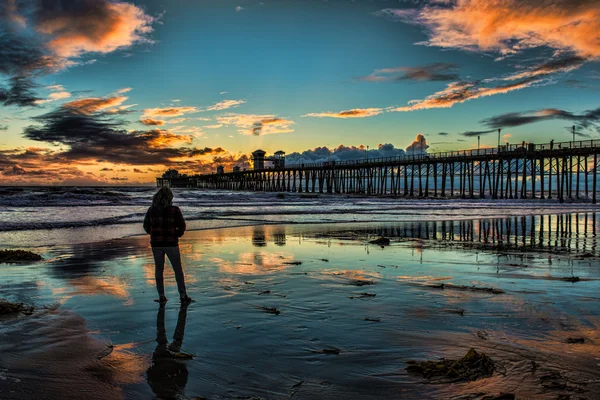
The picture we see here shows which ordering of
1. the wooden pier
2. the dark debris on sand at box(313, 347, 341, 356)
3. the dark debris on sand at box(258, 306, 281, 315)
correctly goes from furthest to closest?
the wooden pier → the dark debris on sand at box(258, 306, 281, 315) → the dark debris on sand at box(313, 347, 341, 356)

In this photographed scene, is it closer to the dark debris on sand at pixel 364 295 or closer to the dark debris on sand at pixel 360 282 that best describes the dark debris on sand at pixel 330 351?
the dark debris on sand at pixel 364 295

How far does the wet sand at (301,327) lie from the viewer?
11.0ft

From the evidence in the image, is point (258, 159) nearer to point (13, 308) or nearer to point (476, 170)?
point (476, 170)

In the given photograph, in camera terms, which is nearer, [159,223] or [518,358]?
[518,358]

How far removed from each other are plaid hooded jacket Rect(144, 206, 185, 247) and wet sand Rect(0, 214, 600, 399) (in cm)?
79

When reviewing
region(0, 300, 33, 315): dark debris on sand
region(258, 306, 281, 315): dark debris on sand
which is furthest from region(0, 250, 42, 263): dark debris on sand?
region(258, 306, 281, 315): dark debris on sand

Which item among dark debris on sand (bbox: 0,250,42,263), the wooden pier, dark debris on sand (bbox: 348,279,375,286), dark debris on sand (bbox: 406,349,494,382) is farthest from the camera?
the wooden pier

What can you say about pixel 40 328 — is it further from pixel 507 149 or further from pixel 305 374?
pixel 507 149

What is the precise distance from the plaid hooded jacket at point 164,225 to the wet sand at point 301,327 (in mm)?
794

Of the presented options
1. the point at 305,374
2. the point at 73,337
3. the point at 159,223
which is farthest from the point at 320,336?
the point at 159,223

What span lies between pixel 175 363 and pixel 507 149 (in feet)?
190

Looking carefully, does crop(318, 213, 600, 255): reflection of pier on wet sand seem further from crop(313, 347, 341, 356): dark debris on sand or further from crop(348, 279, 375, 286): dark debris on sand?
crop(313, 347, 341, 356): dark debris on sand

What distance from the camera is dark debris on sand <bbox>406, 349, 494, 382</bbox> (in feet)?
11.2

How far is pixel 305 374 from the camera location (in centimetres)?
352
